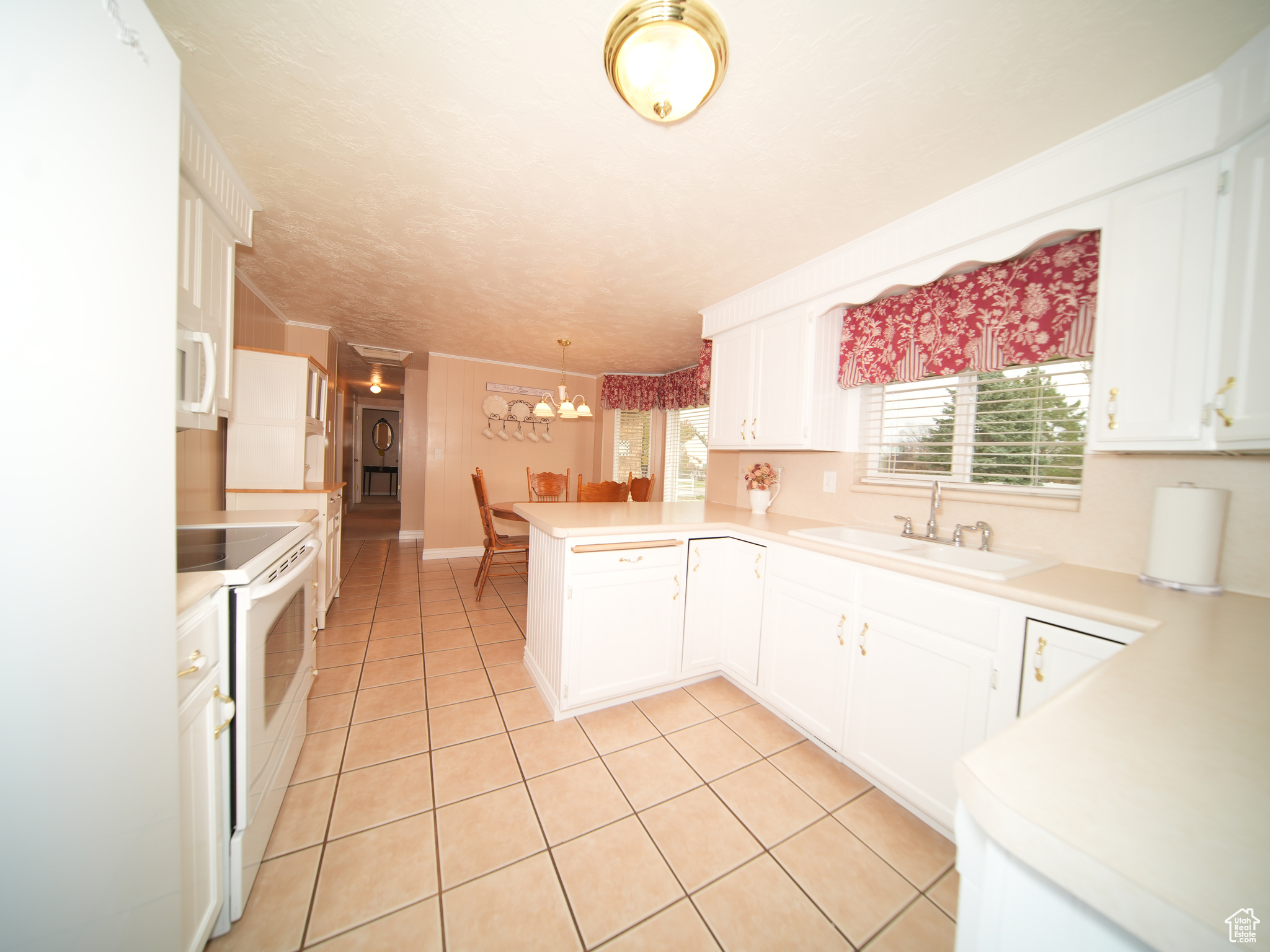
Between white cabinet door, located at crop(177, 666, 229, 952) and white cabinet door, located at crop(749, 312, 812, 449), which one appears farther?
white cabinet door, located at crop(749, 312, 812, 449)

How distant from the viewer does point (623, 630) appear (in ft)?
6.72

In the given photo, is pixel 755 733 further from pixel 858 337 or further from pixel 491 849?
pixel 858 337

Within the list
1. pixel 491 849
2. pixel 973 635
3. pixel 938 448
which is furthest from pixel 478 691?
pixel 938 448

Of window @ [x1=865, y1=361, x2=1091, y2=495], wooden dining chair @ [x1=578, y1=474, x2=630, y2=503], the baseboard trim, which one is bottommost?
the baseboard trim

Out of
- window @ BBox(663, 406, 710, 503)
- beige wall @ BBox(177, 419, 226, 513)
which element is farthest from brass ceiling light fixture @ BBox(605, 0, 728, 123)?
window @ BBox(663, 406, 710, 503)

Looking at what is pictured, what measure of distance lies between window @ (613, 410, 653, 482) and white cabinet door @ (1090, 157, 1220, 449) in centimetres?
438

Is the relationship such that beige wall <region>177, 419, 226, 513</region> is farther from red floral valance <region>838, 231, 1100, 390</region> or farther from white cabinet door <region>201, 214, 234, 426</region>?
red floral valance <region>838, 231, 1100, 390</region>

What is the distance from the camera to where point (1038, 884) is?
1.30 ft

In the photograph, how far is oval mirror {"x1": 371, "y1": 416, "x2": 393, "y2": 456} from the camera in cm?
984

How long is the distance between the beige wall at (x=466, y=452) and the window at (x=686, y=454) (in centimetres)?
104

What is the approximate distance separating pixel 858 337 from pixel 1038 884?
2298mm

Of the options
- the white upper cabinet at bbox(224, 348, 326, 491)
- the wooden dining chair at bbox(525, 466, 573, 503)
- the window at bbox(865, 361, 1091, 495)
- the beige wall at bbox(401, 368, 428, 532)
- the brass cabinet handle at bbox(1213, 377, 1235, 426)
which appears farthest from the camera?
the beige wall at bbox(401, 368, 428, 532)

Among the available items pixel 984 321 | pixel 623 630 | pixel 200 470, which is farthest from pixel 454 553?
pixel 984 321

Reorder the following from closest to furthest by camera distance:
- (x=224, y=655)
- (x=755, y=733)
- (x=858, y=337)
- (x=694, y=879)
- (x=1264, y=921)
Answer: (x=1264, y=921)
(x=224, y=655)
(x=694, y=879)
(x=755, y=733)
(x=858, y=337)
